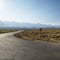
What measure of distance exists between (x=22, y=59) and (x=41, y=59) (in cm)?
123

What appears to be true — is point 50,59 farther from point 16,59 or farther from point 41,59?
point 16,59

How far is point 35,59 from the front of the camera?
10312 mm

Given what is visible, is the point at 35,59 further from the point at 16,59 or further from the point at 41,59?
the point at 16,59

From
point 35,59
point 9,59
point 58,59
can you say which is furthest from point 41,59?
point 9,59

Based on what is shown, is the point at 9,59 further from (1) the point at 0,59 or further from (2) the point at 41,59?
(2) the point at 41,59

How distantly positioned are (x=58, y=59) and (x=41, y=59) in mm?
1099

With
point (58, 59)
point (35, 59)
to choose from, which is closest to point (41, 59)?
point (35, 59)

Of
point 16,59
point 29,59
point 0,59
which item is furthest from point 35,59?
point 0,59

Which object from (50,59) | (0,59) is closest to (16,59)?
(0,59)

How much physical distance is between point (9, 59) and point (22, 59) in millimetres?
836

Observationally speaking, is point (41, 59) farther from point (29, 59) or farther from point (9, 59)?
point (9, 59)

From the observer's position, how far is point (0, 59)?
1038 cm

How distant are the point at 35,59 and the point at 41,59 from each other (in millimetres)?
392

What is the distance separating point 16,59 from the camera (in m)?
10.3
